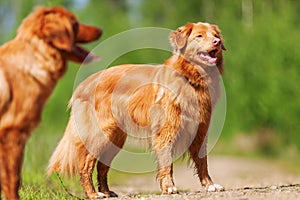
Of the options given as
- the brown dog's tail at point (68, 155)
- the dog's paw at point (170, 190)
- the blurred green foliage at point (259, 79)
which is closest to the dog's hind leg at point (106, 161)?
the brown dog's tail at point (68, 155)

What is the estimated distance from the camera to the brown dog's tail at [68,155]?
909cm

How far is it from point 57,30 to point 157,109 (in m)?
2.27

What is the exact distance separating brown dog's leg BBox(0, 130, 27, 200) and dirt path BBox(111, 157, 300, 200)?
1846 mm

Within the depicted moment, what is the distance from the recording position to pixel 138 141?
9133 mm

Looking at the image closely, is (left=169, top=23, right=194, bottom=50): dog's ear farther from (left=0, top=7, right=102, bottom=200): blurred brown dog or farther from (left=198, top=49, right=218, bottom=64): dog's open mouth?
(left=0, top=7, right=102, bottom=200): blurred brown dog

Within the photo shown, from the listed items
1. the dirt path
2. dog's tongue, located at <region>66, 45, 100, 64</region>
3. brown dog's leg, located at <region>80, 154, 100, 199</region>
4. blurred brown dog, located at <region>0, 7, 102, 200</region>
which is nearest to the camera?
blurred brown dog, located at <region>0, 7, 102, 200</region>

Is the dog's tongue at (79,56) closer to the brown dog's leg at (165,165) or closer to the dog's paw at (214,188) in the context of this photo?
the brown dog's leg at (165,165)

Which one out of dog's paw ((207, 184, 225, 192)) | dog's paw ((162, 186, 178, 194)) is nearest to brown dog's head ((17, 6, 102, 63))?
dog's paw ((162, 186, 178, 194))

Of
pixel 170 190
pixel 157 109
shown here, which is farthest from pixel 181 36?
pixel 170 190

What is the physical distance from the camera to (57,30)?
6793 mm

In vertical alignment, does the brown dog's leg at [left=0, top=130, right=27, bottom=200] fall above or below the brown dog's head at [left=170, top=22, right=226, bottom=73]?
below

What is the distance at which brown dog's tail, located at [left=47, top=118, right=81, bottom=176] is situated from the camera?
9086 millimetres

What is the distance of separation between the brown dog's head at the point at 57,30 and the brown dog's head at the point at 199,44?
204 centimetres

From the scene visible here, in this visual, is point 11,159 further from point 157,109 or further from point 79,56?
point 157,109
